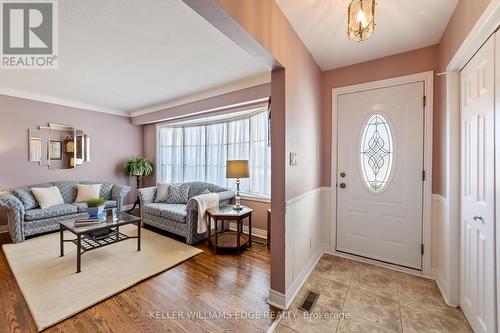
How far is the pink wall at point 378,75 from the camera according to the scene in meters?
2.27

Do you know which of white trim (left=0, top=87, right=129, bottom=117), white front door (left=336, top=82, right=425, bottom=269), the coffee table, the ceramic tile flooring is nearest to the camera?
the ceramic tile flooring

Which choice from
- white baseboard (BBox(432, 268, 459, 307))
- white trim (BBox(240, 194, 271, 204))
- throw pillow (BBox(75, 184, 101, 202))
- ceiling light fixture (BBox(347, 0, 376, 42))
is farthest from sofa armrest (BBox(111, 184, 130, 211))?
white baseboard (BBox(432, 268, 459, 307))

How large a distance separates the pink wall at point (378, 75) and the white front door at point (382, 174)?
0.13 meters

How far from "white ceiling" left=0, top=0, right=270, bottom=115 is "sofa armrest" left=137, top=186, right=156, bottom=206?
1869 millimetres

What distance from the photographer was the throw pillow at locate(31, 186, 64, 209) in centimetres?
368

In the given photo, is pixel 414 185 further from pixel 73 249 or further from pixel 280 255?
pixel 73 249

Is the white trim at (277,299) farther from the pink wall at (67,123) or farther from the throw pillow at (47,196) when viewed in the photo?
the pink wall at (67,123)

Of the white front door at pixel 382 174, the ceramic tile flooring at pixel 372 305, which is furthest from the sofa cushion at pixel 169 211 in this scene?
the white front door at pixel 382 174

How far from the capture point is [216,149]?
4.45 metres

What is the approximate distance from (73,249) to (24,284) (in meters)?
0.87

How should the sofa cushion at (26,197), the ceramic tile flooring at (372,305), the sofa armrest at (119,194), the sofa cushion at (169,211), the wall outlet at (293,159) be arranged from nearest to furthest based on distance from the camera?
1. the ceramic tile flooring at (372,305)
2. the wall outlet at (293,159)
3. the sofa cushion at (169,211)
4. the sofa cushion at (26,197)
5. the sofa armrest at (119,194)

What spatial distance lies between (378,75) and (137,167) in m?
5.22

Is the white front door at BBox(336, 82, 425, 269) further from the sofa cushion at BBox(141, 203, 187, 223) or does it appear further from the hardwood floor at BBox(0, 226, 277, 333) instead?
the sofa cushion at BBox(141, 203, 187, 223)

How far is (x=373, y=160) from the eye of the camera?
2.63 metres
